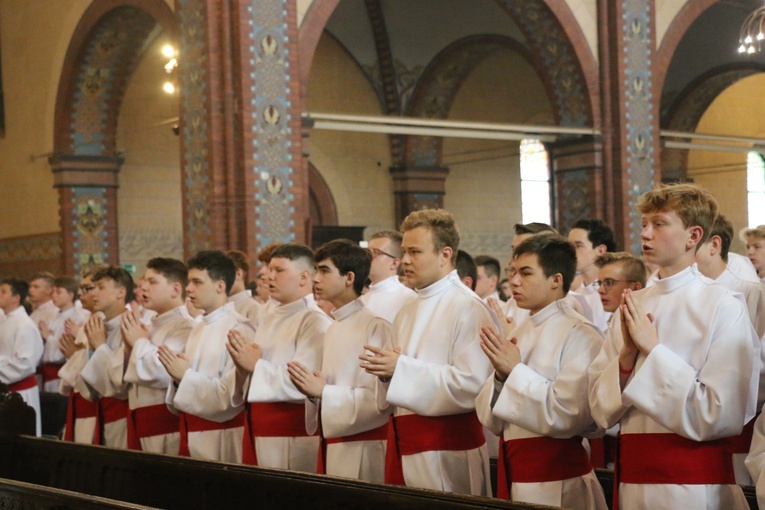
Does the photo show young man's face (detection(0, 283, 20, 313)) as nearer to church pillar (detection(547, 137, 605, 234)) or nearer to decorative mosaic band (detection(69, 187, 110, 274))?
decorative mosaic band (detection(69, 187, 110, 274))

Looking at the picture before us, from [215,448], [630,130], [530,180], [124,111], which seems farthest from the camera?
[530,180]

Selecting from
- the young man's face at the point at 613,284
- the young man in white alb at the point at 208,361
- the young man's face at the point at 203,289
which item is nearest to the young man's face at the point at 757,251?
the young man's face at the point at 613,284

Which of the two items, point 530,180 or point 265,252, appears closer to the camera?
point 265,252

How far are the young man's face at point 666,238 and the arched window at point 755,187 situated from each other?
19.8 meters

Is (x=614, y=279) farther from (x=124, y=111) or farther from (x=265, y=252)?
(x=124, y=111)

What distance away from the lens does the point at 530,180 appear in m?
20.1

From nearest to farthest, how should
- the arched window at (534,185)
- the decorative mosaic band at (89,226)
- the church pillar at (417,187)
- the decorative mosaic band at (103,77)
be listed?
the decorative mosaic band at (103,77)
the decorative mosaic band at (89,226)
the church pillar at (417,187)
the arched window at (534,185)

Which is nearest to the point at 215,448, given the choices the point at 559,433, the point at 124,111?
the point at 559,433

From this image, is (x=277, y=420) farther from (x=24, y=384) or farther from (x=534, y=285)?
(x=24, y=384)

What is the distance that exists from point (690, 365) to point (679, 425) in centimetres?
23

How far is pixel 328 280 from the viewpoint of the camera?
210 inches

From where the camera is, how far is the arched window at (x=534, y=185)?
65.6 ft

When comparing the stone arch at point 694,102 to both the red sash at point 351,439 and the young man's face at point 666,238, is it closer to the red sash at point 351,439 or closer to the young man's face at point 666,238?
the red sash at point 351,439

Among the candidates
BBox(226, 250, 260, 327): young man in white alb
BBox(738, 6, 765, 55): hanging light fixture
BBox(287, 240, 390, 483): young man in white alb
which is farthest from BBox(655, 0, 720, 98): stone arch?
BBox(287, 240, 390, 483): young man in white alb
